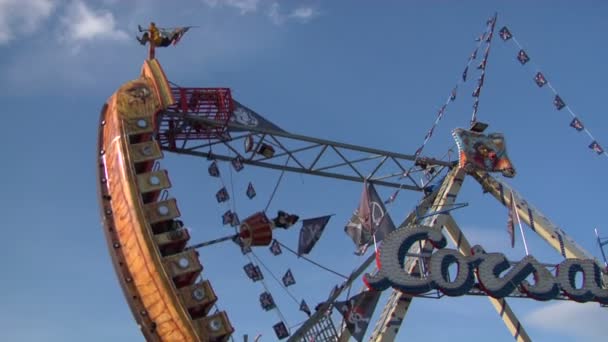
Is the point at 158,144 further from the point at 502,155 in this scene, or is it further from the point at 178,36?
the point at 502,155

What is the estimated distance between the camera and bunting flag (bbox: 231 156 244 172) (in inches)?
1038

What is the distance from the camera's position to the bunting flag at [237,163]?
1038 inches

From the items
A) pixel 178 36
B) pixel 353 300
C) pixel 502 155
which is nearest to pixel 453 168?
pixel 502 155

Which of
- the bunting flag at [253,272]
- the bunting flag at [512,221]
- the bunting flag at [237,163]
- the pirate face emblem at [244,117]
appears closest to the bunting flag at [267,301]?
the bunting flag at [253,272]

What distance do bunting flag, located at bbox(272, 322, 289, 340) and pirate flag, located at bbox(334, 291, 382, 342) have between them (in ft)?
7.20

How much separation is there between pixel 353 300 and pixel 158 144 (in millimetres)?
7795

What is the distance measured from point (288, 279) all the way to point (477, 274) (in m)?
6.49

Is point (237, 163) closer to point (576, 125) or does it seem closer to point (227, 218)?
point (227, 218)

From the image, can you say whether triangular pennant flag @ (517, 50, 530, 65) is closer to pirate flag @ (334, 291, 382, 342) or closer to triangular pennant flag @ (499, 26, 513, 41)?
triangular pennant flag @ (499, 26, 513, 41)

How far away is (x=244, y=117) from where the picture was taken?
2648cm

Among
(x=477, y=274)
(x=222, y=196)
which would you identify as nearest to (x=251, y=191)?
(x=222, y=196)

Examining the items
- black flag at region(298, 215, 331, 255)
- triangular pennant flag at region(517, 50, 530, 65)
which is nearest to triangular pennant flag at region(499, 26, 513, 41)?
triangular pennant flag at region(517, 50, 530, 65)

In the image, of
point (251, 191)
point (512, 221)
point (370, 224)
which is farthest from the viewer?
point (512, 221)

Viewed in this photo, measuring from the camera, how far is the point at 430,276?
25.7 m
